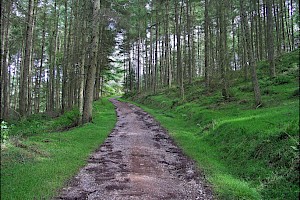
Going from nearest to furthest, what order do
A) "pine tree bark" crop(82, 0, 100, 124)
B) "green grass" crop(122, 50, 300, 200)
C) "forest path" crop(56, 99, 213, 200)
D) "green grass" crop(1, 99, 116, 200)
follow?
"green grass" crop(1, 99, 116, 200) < "forest path" crop(56, 99, 213, 200) < "green grass" crop(122, 50, 300, 200) < "pine tree bark" crop(82, 0, 100, 124)

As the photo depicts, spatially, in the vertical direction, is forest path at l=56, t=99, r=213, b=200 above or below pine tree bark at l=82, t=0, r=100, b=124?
below

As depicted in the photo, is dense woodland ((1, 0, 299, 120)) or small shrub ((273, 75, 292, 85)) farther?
small shrub ((273, 75, 292, 85))

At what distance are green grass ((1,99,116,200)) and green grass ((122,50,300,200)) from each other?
3.46 m

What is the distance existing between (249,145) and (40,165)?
591 cm

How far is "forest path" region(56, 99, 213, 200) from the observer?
5.11 meters

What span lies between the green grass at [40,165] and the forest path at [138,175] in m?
0.31

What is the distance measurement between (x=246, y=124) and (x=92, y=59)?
9107 mm

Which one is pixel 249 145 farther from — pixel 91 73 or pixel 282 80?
pixel 91 73

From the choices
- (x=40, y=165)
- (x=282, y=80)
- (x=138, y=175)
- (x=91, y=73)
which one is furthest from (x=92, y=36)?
(x=282, y=80)

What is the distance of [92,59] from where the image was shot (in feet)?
46.8

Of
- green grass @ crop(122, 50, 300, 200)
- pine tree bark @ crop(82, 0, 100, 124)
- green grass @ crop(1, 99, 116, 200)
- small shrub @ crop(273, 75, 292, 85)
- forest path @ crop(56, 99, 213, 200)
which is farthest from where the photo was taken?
small shrub @ crop(273, 75, 292, 85)

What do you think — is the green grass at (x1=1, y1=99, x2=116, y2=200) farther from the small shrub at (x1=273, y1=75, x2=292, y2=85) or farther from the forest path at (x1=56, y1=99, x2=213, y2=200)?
the small shrub at (x1=273, y1=75, x2=292, y2=85)

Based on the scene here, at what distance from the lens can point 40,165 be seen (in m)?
6.35

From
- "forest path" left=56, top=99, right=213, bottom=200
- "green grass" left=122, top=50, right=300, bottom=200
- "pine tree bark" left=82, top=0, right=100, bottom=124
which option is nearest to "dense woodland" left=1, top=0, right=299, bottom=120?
"pine tree bark" left=82, top=0, right=100, bottom=124
